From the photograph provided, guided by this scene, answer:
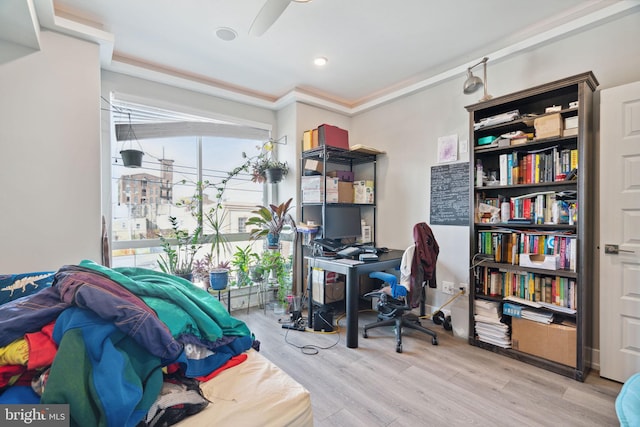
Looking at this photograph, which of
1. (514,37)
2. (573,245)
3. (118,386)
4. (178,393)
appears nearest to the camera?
(118,386)

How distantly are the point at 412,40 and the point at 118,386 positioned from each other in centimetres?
307

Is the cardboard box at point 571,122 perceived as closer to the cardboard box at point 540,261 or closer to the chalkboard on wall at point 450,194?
the chalkboard on wall at point 450,194

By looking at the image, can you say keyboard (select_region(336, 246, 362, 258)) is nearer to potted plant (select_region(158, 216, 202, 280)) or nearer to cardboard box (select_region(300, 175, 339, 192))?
cardboard box (select_region(300, 175, 339, 192))

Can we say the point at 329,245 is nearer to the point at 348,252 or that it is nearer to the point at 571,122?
the point at 348,252

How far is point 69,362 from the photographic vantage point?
839mm

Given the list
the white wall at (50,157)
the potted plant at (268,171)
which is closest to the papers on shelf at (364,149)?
the potted plant at (268,171)

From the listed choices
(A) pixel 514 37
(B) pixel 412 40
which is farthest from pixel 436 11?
(A) pixel 514 37

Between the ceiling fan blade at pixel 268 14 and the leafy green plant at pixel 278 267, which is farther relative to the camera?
the leafy green plant at pixel 278 267

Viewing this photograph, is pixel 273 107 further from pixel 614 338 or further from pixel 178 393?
pixel 614 338

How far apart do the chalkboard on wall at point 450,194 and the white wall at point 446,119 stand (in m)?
0.09

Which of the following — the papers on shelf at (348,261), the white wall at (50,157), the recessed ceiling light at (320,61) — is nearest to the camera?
the white wall at (50,157)

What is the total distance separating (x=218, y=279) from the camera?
302 cm

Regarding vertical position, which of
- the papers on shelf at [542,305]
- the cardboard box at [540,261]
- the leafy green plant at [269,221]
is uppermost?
the leafy green plant at [269,221]

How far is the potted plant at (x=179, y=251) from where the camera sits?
3.11m
